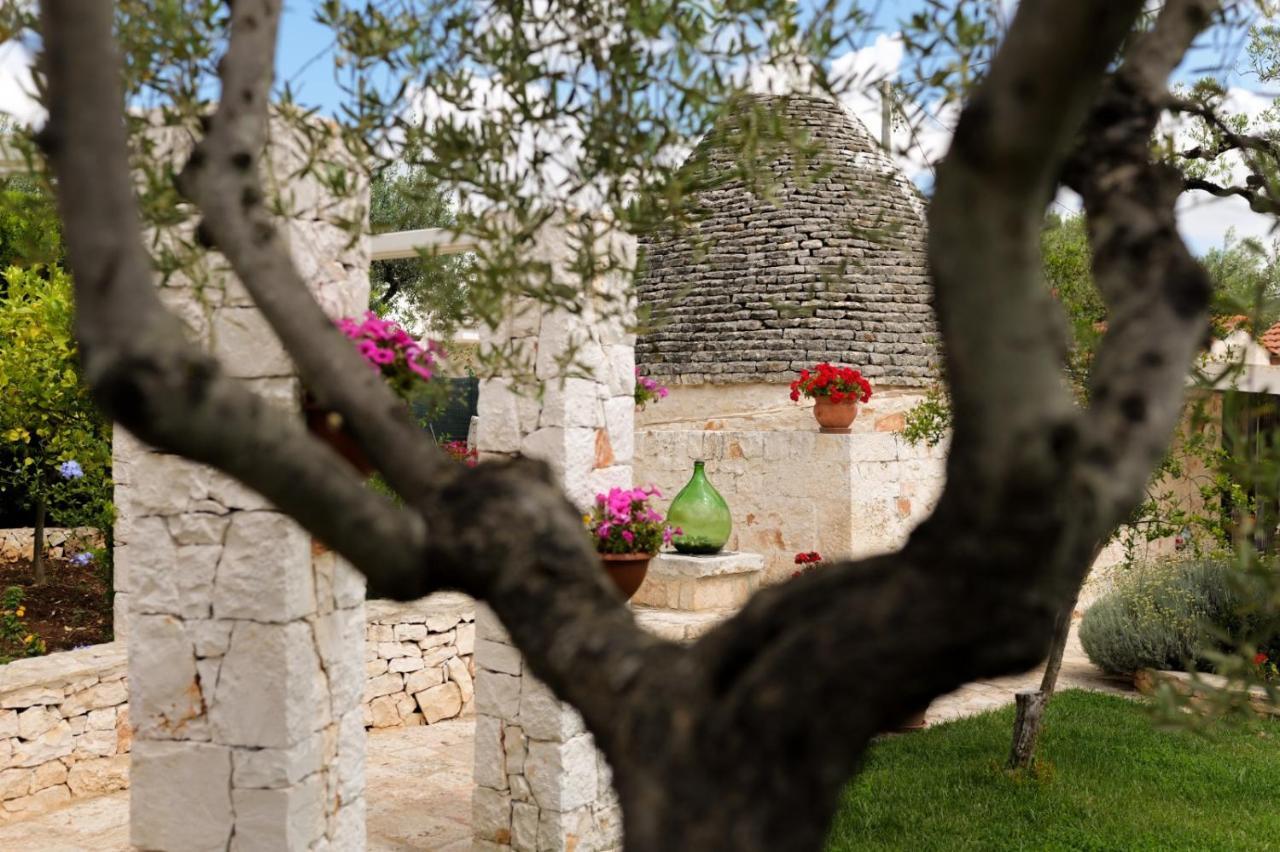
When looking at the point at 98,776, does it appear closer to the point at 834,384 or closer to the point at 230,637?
the point at 230,637

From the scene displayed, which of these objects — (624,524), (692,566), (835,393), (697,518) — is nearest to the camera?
(624,524)

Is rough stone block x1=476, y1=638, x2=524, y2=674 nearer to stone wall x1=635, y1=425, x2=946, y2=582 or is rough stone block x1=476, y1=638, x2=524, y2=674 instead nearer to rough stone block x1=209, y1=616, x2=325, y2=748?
rough stone block x1=209, y1=616, x2=325, y2=748

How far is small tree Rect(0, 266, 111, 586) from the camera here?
9.24 m

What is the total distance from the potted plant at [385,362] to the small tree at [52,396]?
578cm

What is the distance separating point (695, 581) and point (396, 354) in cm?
563

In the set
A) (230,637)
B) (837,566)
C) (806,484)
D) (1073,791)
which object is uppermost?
(837,566)

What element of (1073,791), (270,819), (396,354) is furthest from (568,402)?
(1073,791)

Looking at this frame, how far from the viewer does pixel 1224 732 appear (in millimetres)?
8859

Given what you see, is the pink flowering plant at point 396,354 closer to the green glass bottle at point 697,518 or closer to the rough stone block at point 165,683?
the rough stone block at point 165,683

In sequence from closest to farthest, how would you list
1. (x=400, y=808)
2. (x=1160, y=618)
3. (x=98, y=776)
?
(x=400, y=808), (x=98, y=776), (x=1160, y=618)

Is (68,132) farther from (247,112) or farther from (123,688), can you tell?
(123,688)

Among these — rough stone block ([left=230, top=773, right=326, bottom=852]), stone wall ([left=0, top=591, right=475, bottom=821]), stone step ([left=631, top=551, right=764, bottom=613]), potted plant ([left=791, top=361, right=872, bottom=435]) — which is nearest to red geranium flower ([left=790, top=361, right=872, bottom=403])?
potted plant ([left=791, top=361, right=872, bottom=435])

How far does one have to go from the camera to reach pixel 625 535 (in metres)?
5.58

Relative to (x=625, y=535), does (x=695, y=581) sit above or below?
below
